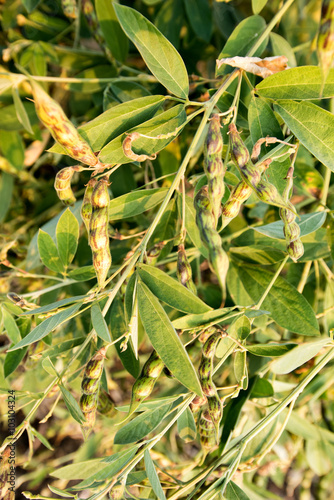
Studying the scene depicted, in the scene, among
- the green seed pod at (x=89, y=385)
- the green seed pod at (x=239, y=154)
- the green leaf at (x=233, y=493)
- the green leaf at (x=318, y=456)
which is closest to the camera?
the green seed pod at (x=239, y=154)

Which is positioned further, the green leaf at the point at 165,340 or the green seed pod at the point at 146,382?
the green seed pod at the point at 146,382

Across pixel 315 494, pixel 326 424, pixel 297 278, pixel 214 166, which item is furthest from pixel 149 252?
pixel 315 494

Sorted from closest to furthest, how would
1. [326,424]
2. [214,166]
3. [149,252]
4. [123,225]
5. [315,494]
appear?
[214,166], [149,252], [123,225], [326,424], [315,494]

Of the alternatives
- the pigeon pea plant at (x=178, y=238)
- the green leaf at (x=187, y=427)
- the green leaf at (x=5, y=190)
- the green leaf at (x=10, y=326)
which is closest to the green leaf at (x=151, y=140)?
the pigeon pea plant at (x=178, y=238)

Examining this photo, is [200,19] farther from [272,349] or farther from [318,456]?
[318,456]

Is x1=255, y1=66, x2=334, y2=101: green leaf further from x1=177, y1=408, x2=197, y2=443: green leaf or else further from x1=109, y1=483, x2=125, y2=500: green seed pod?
x1=109, y1=483, x2=125, y2=500: green seed pod

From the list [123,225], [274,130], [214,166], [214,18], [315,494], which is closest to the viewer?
→ [214,166]

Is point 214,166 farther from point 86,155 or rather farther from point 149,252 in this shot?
point 149,252

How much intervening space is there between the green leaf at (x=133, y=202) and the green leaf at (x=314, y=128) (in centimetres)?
32

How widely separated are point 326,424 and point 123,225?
1177mm

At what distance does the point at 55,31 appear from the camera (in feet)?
4.58

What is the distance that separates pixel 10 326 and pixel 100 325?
381 millimetres

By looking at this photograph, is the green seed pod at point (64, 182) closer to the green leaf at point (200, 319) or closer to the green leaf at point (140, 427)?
the green leaf at point (200, 319)

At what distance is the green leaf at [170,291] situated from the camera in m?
0.72
